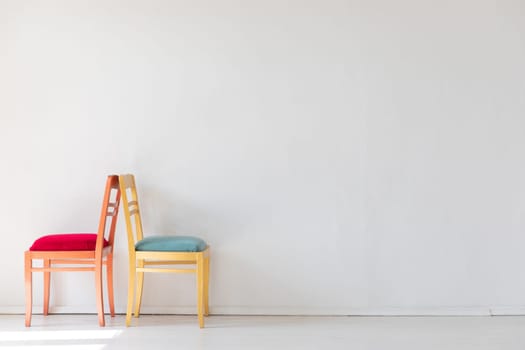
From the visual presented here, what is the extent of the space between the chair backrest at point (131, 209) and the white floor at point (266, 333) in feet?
1.66

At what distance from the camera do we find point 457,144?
14.8 feet

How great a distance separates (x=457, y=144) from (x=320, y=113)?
2.89ft

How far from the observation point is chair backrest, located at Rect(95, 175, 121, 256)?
416 cm

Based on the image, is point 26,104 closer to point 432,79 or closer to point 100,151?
point 100,151

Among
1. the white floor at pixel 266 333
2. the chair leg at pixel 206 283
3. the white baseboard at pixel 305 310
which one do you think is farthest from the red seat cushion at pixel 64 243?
the chair leg at pixel 206 283

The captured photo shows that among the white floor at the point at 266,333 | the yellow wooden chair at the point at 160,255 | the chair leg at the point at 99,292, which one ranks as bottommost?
the white floor at the point at 266,333

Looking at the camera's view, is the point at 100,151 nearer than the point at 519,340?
No

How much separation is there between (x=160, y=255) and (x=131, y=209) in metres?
0.49

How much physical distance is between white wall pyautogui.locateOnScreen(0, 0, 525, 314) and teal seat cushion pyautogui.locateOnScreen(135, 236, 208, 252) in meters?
0.38

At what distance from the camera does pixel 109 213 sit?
4293mm

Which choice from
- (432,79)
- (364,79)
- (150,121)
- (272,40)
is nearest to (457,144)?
(432,79)

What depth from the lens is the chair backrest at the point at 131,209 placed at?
4.19 meters

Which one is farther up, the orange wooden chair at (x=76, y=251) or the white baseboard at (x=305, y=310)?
the orange wooden chair at (x=76, y=251)

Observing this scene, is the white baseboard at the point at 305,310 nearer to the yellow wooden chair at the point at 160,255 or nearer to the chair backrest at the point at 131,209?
the yellow wooden chair at the point at 160,255
